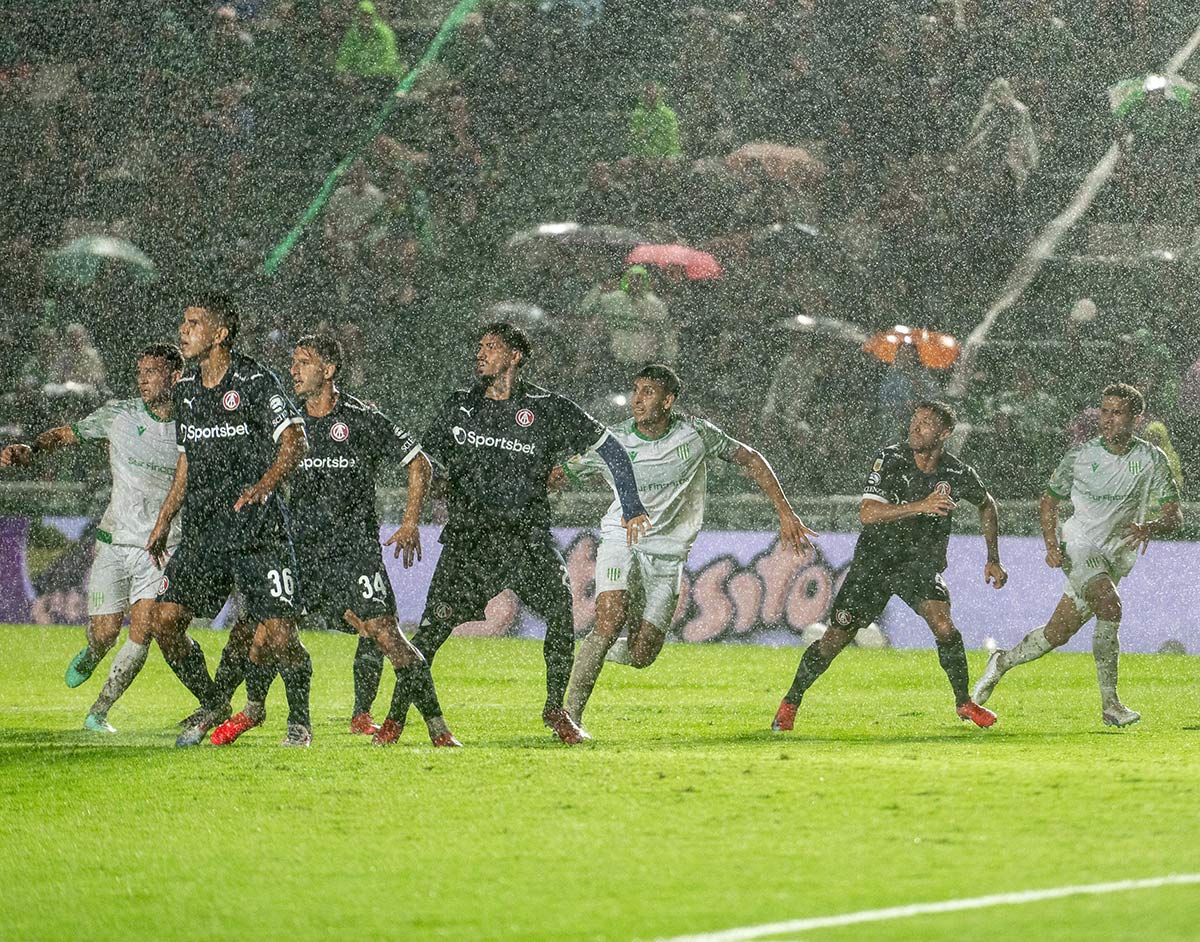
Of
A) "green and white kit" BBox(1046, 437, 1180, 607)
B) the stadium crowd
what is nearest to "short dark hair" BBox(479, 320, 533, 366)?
"green and white kit" BBox(1046, 437, 1180, 607)

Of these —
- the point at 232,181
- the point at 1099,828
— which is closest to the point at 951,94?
the point at 232,181

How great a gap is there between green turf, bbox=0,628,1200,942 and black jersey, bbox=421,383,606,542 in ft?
3.68

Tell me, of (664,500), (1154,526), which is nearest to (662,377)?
(664,500)


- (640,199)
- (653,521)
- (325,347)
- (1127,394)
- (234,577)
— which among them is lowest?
(234,577)

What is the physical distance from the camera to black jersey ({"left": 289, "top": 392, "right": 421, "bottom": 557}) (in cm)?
912

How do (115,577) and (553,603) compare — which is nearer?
(553,603)

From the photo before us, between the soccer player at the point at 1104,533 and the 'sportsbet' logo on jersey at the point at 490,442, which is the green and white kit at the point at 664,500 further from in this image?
the soccer player at the point at 1104,533

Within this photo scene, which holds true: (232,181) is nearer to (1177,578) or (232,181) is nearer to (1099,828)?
(1177,578)

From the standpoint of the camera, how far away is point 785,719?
33.9 ft

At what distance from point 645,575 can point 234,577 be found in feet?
6.84

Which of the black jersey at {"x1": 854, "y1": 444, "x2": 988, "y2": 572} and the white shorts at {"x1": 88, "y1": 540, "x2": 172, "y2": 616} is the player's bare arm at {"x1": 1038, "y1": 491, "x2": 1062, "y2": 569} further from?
the white shorts at {"x1": 88, "y1": 540, "x2": 172, "y2": 616}

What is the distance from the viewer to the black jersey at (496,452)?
30.8 feet

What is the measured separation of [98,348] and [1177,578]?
384 inches

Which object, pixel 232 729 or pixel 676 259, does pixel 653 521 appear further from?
pixel 676 259
